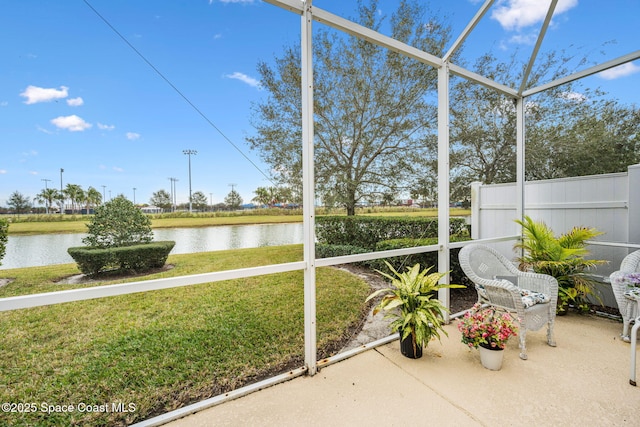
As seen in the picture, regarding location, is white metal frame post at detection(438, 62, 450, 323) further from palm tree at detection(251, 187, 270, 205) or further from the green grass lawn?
palm tree at detection(251, 187, 270, 205)

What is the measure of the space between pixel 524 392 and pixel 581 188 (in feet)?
9.60

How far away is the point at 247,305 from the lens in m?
2.72

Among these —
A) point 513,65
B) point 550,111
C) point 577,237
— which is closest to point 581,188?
point 577,237

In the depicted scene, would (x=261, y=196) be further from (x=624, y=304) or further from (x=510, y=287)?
(x=624, y=304)

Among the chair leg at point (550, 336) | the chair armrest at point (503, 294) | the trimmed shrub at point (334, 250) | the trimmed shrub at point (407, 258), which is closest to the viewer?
the chair armrest at point (503, 294)

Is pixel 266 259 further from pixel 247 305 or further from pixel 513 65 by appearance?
pixel 513 65

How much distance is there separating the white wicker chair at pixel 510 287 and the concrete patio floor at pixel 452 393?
26 cm

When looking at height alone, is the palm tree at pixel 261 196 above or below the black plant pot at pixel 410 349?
above

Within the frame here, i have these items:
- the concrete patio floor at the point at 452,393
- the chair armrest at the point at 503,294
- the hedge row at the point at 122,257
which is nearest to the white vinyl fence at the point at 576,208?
the concrete patio floor at the point at 452,393

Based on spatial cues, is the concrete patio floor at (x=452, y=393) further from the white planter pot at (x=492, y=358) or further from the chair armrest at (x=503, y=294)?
the chair armrest at (x=503, y=294)

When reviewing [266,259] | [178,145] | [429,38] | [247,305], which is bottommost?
[247,305]

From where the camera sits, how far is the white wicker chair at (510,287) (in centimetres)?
237

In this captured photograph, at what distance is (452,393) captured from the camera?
1894mm

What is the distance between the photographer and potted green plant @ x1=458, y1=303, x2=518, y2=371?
2.12 metres
